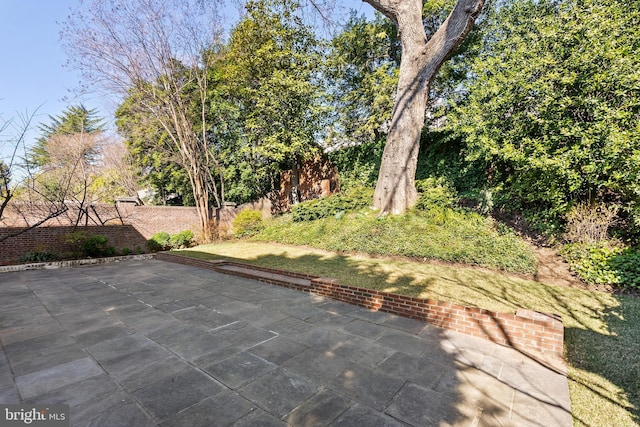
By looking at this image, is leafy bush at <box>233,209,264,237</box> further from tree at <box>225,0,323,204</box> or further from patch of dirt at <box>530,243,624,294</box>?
patch of dirt at <box>530,243,624,294</box>

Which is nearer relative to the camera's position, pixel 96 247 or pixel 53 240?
pixel 53 240

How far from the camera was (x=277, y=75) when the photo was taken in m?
12.0

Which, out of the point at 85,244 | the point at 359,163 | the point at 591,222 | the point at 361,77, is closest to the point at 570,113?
the point at 591,222

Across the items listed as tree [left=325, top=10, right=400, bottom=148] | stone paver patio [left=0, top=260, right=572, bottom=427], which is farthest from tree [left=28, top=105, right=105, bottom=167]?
stone paver patio [left=0, top=260, right=572, bottom=427]

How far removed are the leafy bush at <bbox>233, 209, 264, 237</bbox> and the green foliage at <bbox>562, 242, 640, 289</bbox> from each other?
10.9 m

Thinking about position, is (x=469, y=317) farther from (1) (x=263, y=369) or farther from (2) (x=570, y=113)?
(2) (x=570, y=113)

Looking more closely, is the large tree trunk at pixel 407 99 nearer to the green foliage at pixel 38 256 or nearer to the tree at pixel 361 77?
the tree at pixel 361 77

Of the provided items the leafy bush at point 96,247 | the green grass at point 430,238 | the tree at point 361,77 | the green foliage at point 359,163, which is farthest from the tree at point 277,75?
the leafy bush at point 96,247

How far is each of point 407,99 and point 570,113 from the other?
403 centimetres

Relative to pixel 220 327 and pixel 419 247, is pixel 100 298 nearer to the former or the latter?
pixel 220 327

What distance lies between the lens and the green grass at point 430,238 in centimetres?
571

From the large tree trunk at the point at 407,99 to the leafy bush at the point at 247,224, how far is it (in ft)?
21.4

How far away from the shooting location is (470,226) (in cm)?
688

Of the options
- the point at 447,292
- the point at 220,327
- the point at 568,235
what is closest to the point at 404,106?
the point at 568,235
